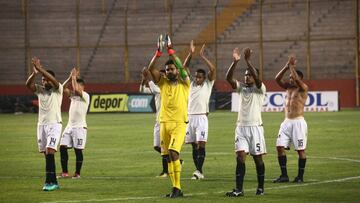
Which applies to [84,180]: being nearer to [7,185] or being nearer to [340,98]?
[7,185]

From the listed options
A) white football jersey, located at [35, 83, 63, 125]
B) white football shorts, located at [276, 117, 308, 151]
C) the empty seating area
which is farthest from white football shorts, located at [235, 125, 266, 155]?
the empty seating area

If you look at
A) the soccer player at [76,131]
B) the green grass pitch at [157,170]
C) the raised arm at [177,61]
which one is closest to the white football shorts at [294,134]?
the green grass pitch at [157,170]

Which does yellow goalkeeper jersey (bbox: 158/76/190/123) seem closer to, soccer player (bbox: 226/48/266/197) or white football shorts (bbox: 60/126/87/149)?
soccer player (bbox: 226/48/266/197)

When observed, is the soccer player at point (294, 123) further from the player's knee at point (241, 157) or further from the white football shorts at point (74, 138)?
the white football shorts at point (74, 138)

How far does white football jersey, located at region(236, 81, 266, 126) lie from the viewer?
1862 cm

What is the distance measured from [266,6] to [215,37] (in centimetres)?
697

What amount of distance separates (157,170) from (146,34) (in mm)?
45482

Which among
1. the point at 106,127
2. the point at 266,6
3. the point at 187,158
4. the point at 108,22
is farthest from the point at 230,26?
the point at 187,158

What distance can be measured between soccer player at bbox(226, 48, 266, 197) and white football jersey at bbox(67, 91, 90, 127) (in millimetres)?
5802

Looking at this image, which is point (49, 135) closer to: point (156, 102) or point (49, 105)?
point (49, 105)

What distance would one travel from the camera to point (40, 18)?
70.6 meters

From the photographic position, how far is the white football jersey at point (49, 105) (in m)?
20.2

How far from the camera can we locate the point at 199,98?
2334 centimetres

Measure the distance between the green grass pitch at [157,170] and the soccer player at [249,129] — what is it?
410 millimetres
